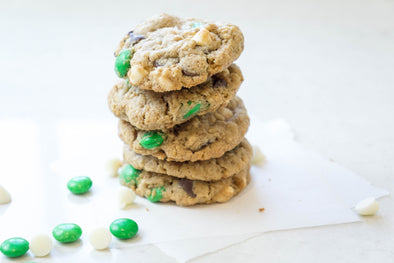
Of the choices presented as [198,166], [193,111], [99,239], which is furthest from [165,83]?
[99,239]

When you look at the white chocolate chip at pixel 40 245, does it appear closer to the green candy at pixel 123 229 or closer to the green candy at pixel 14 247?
the green candy at pixel 14 247

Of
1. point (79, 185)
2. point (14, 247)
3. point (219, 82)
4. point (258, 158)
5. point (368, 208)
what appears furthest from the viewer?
point (258, 158)

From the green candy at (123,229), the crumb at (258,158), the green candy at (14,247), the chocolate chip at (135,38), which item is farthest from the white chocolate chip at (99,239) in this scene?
the crumb at (258,158)

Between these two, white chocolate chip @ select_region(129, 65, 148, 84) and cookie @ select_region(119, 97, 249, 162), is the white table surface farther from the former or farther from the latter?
white chocolate chip @ select_region(129, 65, 148, 84)

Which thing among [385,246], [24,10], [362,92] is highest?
[24,10]

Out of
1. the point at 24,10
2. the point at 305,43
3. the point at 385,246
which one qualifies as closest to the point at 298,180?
the point at 385,246

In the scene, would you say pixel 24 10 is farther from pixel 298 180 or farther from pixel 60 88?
pixel 298 180

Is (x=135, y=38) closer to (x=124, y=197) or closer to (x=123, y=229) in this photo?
(x=124, y=197)
